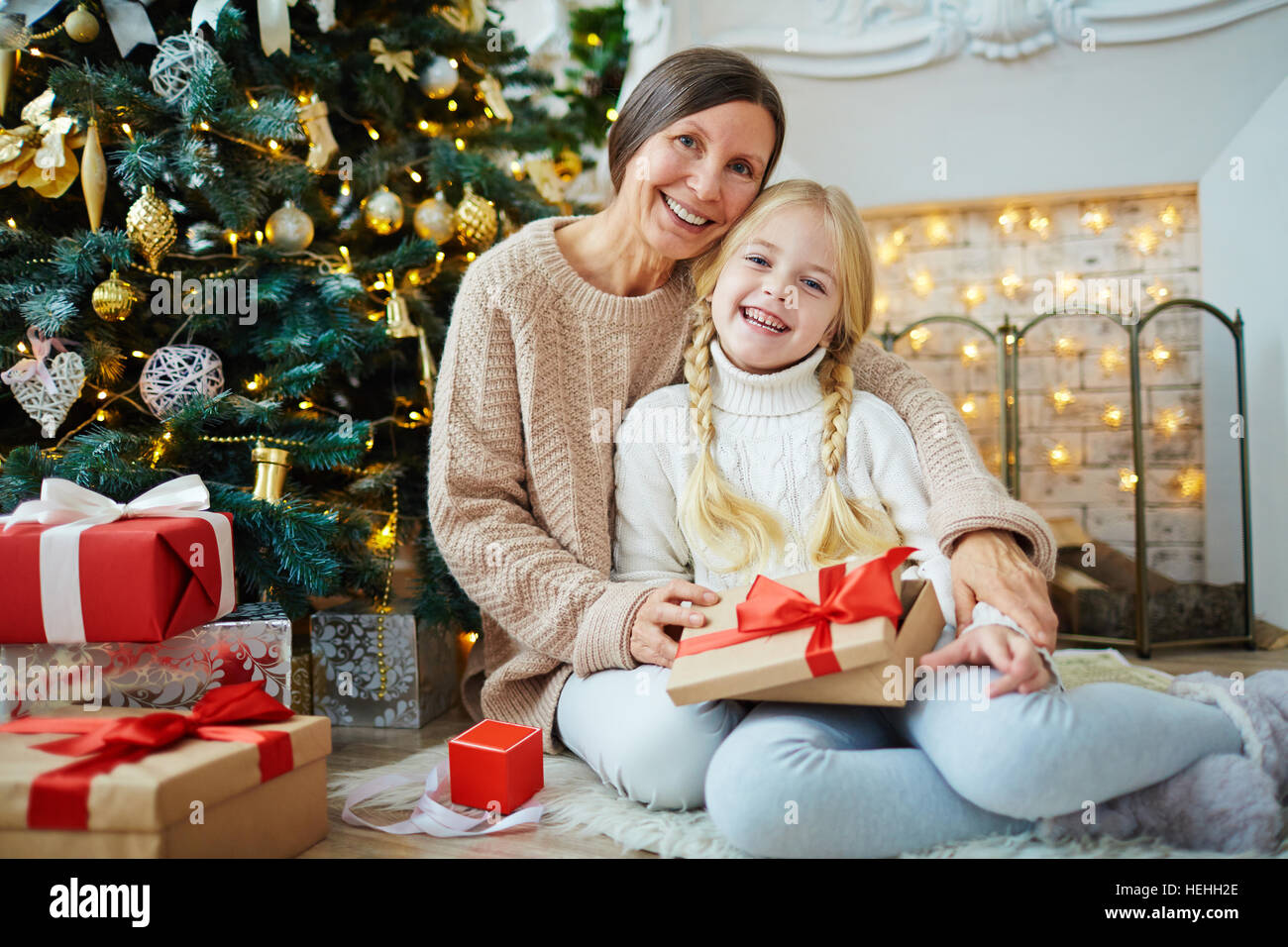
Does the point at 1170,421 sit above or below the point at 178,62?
below

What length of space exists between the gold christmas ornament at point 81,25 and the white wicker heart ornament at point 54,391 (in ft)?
1.68

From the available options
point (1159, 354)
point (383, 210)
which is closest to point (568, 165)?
point (383, 210)

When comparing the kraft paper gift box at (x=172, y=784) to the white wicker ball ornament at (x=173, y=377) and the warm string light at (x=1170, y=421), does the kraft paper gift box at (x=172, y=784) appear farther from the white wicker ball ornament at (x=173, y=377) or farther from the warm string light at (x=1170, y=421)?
the warm string light at (x=1170, y=421)

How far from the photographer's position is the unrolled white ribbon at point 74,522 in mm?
1038

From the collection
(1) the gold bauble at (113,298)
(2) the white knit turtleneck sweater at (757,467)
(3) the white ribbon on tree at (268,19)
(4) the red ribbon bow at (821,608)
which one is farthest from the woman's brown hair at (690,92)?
(1) the gold bauble at (113,298)

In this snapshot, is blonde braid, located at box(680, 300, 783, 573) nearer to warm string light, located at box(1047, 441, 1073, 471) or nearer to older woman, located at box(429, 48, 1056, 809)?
older woman, located at box(429, 48, 1056, 809)

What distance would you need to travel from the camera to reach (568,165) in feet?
7.94

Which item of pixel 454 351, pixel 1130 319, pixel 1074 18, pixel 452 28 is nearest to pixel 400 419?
pixel 454 351

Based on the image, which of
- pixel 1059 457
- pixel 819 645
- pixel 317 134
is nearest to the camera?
pixel 819 645

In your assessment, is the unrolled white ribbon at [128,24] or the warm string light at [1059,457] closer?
the unrolled white ribbon at [128,24]

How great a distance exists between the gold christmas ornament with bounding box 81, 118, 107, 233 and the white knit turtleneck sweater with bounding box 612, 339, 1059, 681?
849 mm

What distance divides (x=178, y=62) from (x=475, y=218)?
502mm

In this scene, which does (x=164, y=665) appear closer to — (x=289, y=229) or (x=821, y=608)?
(x=289, y=229)

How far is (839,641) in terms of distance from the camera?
0.86 meters
